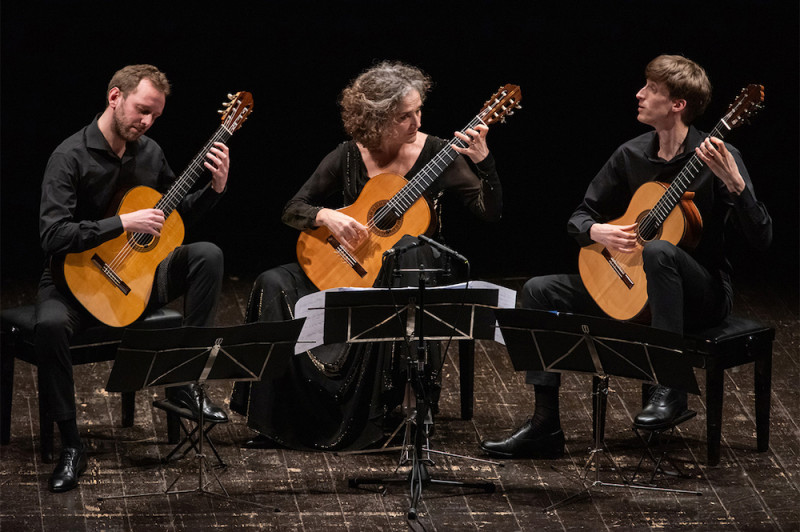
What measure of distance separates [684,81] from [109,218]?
225cm

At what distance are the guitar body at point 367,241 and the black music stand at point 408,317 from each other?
1.70ft

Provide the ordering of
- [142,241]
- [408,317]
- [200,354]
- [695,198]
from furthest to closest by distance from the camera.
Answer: [142,241]
[695,198]
[408,317]
[200,354]

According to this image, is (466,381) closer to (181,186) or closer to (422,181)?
(422,181)

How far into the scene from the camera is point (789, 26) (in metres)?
7.15

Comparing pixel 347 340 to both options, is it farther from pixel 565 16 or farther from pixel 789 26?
pixel 789 26

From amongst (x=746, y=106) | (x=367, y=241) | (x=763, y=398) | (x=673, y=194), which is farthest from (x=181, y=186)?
(x=763, y=398)

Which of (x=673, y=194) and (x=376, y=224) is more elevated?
(x=673, y=194)

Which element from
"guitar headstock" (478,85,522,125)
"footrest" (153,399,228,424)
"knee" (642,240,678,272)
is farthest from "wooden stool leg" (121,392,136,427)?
"knee" (642,240,678,272)

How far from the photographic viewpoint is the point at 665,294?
14.5 feet

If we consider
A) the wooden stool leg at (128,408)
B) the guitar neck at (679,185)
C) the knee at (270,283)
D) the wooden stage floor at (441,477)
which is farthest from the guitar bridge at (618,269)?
the wooden stool leg at (128,408)

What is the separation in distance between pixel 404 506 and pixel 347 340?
61 cm

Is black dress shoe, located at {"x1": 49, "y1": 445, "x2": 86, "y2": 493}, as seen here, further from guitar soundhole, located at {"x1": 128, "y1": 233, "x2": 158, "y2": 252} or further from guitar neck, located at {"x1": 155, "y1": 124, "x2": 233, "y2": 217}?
guitar neck, located at {"x1": 155, "y1": 124, "x2": 233, "y2": 217}

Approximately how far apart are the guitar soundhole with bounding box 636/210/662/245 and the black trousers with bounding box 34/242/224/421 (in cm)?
165

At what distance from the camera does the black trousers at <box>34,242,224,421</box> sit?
14.2 feet
